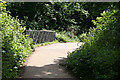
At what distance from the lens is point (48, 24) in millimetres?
20328

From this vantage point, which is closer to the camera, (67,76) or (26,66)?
(67,76)

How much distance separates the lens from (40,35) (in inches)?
527

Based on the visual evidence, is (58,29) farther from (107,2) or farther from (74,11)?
(107,2)

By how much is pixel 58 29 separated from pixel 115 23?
51.5 feet

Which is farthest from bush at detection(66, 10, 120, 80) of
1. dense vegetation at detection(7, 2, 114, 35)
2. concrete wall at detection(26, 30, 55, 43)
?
dense vegetation at detection(7, 2, 114, 35)

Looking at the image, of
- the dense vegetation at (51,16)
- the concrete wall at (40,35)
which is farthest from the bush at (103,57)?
the dense vegetation at (51,16)

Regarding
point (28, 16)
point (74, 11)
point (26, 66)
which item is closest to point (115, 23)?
point (26, 66)

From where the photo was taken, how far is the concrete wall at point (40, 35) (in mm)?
11625

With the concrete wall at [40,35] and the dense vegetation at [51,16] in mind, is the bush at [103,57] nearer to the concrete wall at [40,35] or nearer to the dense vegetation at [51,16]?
the concrete wall at [40,35]

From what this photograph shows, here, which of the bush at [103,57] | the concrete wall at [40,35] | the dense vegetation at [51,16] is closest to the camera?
the bush at [103,57]

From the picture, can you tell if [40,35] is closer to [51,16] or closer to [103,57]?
[51,16]

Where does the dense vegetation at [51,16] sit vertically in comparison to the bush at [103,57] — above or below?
above

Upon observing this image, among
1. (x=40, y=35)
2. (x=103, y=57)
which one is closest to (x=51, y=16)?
(x=40, y=35)

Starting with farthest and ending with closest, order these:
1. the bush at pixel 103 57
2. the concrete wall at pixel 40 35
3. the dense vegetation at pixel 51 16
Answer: the dense vegetation at pixel 51 16 → the concrete wall at pixel 40 35 → the bush at pixel 103 57
